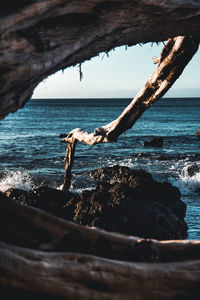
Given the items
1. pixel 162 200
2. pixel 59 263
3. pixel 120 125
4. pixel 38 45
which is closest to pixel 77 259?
pixel 59 263

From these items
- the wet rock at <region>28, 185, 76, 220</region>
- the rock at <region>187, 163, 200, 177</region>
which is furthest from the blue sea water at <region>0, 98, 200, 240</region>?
the wet rock at <region>28, 185, 76, 220</region>

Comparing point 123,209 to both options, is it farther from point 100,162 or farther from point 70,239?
point 100,162

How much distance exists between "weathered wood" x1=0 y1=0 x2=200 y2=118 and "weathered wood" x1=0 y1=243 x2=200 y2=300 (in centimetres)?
80

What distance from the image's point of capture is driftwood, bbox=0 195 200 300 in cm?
176

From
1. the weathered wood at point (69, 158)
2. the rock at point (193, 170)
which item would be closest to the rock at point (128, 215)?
the weathered wood at point (69, 158)

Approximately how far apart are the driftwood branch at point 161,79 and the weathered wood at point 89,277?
6.60 ft

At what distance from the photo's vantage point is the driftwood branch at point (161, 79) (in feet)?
10.6

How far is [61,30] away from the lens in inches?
71.7

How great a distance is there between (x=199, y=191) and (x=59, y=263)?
12.8 m

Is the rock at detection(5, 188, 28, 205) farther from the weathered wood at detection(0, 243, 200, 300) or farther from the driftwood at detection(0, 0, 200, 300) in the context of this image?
the weathered wood at detection(0, 243, 200, 300)

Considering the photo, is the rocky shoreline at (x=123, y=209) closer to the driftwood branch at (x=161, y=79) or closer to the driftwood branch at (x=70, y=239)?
the driftwood branch at (x=161, y=79)

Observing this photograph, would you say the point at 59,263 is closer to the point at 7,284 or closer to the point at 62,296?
the point at 62,296

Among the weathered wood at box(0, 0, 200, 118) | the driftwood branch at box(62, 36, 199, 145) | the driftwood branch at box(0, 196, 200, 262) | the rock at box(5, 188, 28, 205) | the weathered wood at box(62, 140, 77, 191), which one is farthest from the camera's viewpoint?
the rock at box(5, 188, 28, 205)

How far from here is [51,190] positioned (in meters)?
9.10
